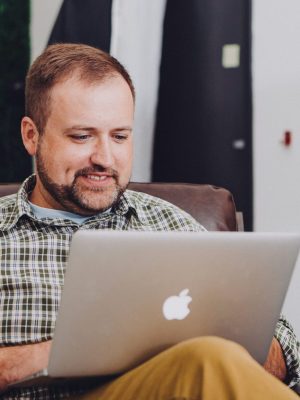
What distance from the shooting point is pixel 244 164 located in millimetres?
2219

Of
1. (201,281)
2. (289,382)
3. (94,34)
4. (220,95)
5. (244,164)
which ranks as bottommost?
(289,382)

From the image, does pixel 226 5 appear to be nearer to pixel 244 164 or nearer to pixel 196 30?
pixel 196 30

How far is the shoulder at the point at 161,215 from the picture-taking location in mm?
1631

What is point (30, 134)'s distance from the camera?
167cm

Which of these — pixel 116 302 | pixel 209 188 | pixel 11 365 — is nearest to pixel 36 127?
pixel 209 188

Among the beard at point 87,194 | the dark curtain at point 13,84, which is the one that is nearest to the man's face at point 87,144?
the beard at point 87,194

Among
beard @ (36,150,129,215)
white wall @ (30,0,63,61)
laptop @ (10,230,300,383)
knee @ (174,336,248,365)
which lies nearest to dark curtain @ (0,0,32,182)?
white wall @ (30,0,63,61)

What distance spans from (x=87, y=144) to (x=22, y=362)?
52 centimetres

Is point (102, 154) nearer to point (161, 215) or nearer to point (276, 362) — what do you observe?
point (161, 215)

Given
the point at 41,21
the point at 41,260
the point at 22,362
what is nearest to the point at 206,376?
the point at 22,362

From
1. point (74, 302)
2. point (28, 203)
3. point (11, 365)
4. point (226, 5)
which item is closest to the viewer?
point (74, 302)

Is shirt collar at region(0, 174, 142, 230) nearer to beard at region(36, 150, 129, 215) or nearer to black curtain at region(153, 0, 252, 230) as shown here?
beard at region(36, 150, 129, 215)

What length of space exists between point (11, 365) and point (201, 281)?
→ 0.40 metres

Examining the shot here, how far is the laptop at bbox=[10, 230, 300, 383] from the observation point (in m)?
1.04
